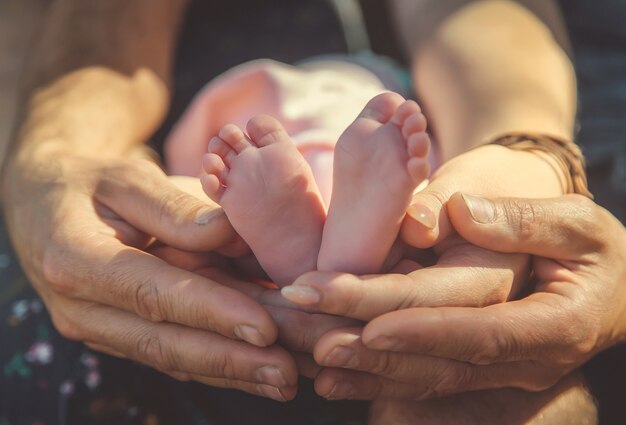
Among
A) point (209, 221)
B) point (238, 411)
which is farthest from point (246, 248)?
point (238, 411)

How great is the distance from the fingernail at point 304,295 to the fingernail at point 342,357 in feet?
0.17

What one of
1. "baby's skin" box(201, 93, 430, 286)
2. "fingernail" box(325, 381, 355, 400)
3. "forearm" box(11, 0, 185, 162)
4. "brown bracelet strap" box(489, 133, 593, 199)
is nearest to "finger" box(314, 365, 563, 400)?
"fingernail" box(325, 381, 355, 400)

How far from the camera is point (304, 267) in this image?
2.23 feet

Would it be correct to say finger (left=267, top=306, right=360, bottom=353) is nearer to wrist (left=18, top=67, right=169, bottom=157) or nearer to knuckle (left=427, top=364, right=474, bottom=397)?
knuckle (left=427, top=364, right=474, bottom=397)

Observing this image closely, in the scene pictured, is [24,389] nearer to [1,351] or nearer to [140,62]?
[1,351]

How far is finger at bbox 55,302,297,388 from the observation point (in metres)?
0.64

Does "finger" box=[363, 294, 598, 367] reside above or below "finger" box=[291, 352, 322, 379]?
above

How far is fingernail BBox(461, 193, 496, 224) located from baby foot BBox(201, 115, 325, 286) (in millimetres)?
151

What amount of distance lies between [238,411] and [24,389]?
0.26 m

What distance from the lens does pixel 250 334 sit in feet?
2.05

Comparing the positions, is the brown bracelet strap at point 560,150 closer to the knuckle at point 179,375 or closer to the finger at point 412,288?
the finger at point 412,288

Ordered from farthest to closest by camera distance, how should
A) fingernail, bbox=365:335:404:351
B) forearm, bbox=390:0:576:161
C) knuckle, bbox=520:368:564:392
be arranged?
forearm, bbox=390:0:576:161, knuckle, bbox=520:368:564:392, fingernail, bbox=365:335:404:351

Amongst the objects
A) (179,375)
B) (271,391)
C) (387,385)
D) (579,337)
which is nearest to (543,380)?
(579,337)

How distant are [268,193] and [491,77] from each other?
1.67 feet
